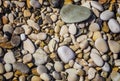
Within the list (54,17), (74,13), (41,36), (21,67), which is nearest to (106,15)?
(74,13)

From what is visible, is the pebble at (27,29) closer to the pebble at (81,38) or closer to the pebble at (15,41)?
the pebble at (15,41)

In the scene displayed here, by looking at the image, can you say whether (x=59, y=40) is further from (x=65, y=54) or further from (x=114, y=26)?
(x=114, y=26)

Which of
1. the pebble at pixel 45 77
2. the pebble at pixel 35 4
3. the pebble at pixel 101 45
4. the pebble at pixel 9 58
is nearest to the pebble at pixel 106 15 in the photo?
the pebble at pixel 101 45

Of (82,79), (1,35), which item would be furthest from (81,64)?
(1,35)

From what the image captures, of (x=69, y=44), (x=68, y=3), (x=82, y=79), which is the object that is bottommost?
(x=82, y=79)

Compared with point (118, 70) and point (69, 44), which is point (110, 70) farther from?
point (69, 44)
